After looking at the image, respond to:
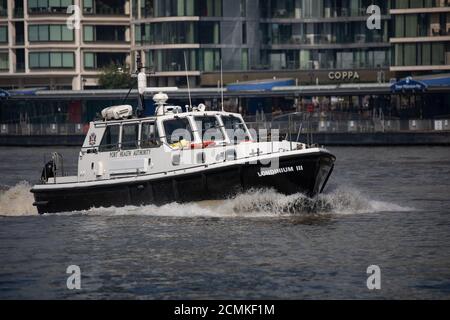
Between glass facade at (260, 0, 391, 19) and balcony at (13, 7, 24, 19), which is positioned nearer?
glass facade at (260, 0, 391, 19)

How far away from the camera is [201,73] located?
119 meters

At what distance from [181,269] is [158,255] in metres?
2.19

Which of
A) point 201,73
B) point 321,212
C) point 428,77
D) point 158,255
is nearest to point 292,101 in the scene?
point 428,77

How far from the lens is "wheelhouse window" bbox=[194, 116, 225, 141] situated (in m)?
39.1

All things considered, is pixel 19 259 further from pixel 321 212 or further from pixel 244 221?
pixel 321 212

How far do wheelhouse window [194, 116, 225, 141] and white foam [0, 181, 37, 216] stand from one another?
7630mm

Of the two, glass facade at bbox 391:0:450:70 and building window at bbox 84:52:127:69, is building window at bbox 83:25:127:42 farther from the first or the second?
glass facade at bbox 391:0:450:70

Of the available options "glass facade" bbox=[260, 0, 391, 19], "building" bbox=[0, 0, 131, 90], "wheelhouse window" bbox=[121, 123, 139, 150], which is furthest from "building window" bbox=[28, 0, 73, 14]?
"wheelhouse window" bbox=[121, 123, 139, 150]

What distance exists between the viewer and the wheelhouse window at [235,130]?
39656 mm

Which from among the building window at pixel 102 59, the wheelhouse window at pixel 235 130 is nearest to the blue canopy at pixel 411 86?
the building window at pixel 102 59

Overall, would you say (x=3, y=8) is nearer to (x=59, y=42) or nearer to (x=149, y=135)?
(x=59, y=42)

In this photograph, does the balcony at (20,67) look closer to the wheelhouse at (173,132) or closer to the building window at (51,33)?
the building window at (51,33)

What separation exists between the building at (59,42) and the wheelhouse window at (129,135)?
8849 cm

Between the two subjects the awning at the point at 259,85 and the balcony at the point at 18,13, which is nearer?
the awning at the point at 259,85
